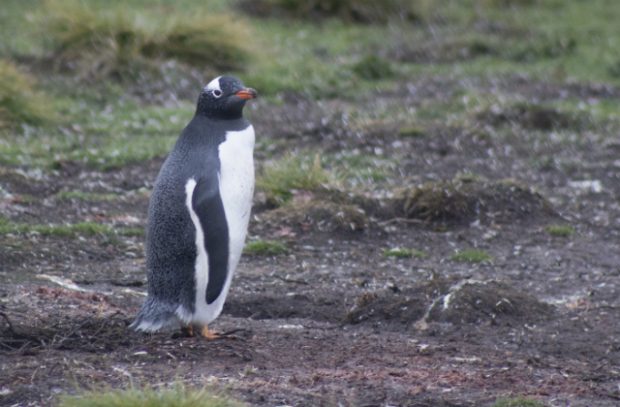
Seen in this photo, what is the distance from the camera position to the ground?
5332 mm

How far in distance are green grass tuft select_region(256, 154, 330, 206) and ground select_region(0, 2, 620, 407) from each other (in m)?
0.05

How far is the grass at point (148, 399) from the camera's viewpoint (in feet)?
14.1

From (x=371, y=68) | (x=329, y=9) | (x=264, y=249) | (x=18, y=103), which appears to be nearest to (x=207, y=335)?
(x=264, y=249)

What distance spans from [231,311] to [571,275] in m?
2.20

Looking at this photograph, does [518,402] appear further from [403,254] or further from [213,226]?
[403,254]

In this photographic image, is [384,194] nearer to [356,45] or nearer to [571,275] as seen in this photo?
[571,275]

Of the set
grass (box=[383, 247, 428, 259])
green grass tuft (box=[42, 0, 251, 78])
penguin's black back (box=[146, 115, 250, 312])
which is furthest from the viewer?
green grass tuft (box=[42, 0, 251, 78])

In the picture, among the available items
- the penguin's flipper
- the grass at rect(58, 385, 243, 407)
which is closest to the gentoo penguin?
the penguin's flipper

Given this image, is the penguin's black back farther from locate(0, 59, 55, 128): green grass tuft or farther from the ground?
locate(0, 59, 55, 128): green grass tuft

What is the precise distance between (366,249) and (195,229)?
2783 millimetres

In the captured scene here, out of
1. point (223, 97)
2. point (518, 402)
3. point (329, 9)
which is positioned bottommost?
point (518, 402)

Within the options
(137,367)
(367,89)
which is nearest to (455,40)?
(367,89)

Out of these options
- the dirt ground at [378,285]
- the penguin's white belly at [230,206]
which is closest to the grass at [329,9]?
the dirt ground at [378,285]

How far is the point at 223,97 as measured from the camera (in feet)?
19.3
